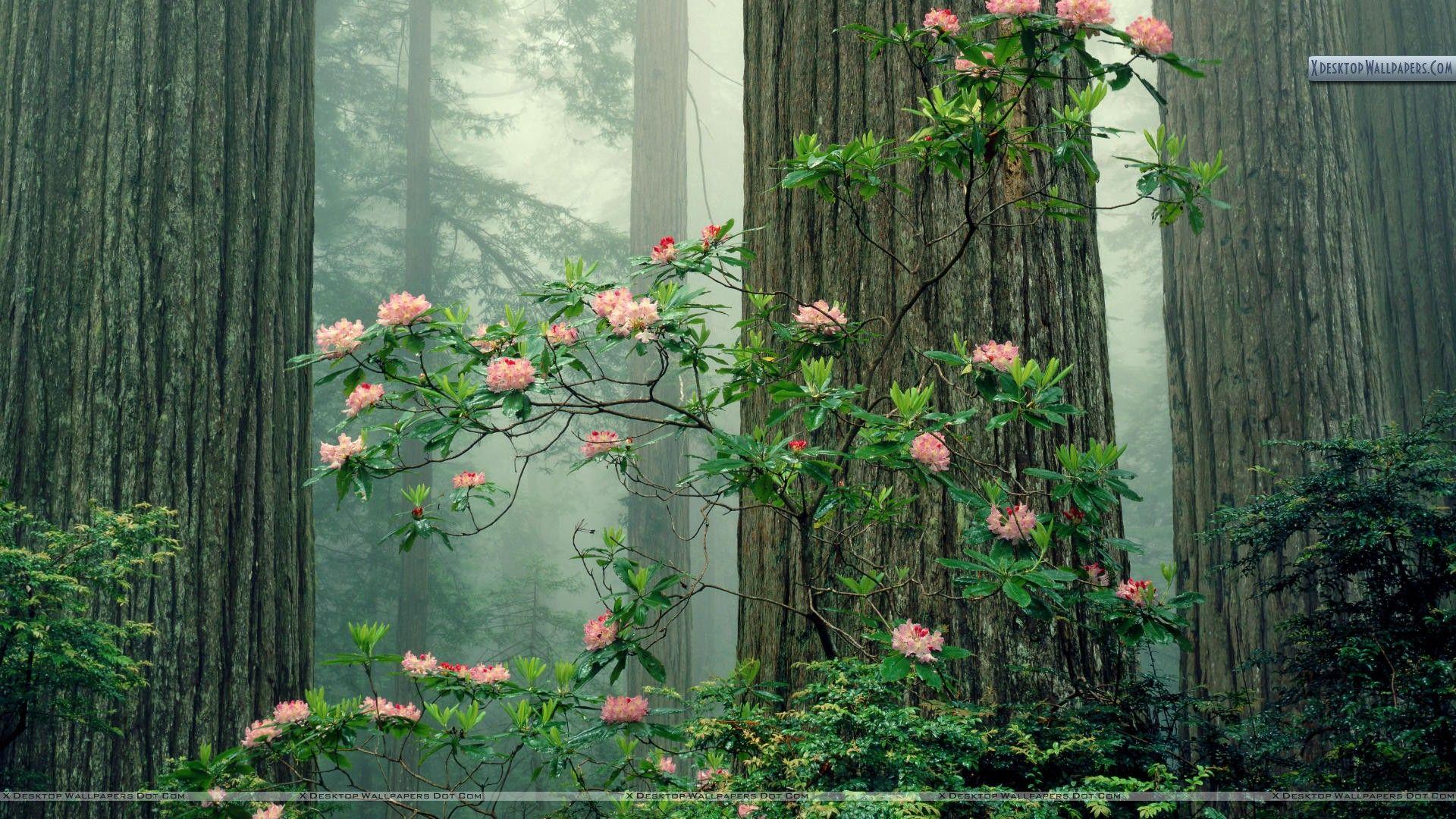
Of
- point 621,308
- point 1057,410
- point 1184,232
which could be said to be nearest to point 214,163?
point 621,308

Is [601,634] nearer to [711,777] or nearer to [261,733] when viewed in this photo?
[711,777]

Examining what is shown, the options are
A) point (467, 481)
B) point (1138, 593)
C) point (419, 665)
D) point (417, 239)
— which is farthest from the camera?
point (417, 239)

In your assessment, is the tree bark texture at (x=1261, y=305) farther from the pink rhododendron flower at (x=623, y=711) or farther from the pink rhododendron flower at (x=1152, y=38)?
the pink rhododendron flower at (x=623, y=711)

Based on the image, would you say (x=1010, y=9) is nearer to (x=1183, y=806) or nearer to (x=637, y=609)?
(x=637, y=609)

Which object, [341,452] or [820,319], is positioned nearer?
[341,452]

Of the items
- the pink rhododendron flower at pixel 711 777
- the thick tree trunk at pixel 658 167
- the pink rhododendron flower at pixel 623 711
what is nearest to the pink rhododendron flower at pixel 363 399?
the pink rhododendron flower at pixel 623 711

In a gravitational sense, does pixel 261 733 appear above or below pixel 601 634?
below

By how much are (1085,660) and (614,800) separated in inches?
41.2

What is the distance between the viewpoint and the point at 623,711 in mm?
2041

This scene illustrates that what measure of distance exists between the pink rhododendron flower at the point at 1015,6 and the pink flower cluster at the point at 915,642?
105cm

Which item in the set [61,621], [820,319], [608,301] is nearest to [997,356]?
[820,319]

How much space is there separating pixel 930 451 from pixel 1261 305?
9.91 ft

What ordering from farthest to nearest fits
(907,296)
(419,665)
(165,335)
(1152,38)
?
(165,335) < (907,296) < (419,665) < (1152,38)

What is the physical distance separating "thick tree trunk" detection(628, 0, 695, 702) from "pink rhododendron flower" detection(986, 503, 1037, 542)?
1033 cm
